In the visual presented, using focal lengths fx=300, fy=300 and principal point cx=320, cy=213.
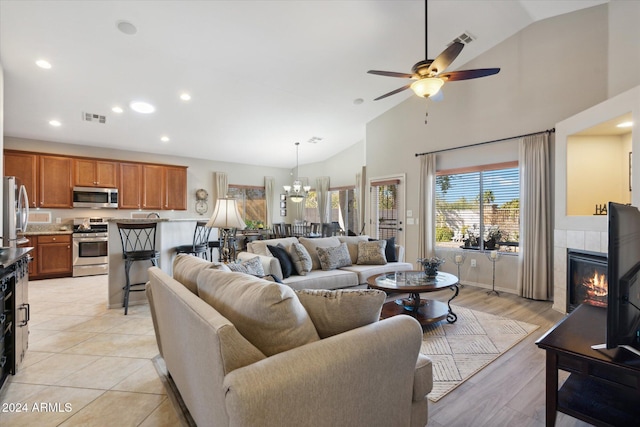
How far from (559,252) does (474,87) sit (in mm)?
2904

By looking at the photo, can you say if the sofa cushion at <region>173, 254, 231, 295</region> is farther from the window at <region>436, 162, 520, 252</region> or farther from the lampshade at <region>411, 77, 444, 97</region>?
the window at <region>436, 162, 520, 252</region>

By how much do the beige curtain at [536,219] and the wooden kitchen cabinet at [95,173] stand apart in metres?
7.76

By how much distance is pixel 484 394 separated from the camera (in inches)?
80.4

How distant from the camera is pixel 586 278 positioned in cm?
355

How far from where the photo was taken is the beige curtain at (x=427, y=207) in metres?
5.61

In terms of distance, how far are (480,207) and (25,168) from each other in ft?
27.5

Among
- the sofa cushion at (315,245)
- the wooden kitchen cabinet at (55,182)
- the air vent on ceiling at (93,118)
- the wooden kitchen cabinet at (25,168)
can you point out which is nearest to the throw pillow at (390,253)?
the sofa cushion at (315,245)

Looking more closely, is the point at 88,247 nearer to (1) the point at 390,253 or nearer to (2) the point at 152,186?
(2) the point at 152,186

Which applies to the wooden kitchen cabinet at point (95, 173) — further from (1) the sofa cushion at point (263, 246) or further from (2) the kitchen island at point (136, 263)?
(1) the sofa cushion at point (263, 246)

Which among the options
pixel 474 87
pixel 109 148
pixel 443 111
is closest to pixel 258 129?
pixel 109 148

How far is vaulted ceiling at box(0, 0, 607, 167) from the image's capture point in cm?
339

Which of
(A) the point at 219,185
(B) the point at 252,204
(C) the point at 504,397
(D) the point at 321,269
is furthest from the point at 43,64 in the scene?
(C) the point at 504,397

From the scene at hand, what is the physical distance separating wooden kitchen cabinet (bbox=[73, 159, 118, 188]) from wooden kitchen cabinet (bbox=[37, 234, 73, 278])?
46.1 inches

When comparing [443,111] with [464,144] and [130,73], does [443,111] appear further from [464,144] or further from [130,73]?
[130,73]
